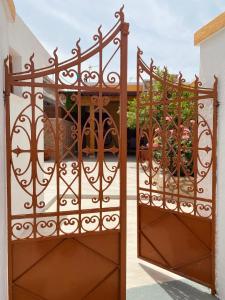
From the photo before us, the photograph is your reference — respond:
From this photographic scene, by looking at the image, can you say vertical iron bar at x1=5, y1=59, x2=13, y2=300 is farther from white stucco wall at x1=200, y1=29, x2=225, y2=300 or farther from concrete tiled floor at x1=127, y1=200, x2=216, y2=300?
white stucco wall at x1=200, y1=29, x2=225, y2=300

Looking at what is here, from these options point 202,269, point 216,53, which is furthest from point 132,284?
point 216,53

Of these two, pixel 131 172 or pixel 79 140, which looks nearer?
pixel 79 140

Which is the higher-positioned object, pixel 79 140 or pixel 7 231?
pixel 79 140

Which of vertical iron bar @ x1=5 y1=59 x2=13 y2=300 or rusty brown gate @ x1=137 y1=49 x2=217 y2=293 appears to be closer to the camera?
vertical iron bar @ x1=5 y1=59 x2=13 y2=300

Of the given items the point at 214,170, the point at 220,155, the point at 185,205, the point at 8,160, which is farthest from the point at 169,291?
the point at 8,160

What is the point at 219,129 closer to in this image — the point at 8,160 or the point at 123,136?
the point at 123,136

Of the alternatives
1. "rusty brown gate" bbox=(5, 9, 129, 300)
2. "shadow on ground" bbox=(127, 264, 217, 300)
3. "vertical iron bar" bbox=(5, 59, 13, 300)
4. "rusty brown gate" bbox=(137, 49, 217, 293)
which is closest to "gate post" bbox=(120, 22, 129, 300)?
"rusty brown gate" bbox=(5, 9, 129, 300)

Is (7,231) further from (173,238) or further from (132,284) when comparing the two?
(173,238)

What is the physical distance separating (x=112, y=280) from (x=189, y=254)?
3.75ft

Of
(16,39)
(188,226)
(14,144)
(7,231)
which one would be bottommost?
(188,226)

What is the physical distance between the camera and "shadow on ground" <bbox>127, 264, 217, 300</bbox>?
11.0 ft

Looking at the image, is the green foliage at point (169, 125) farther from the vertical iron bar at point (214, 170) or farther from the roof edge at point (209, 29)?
the roof edge at point (209, 29)

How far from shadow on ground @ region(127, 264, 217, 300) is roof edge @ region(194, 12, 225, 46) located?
2848 millimetres

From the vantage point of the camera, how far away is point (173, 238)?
3.87 m
